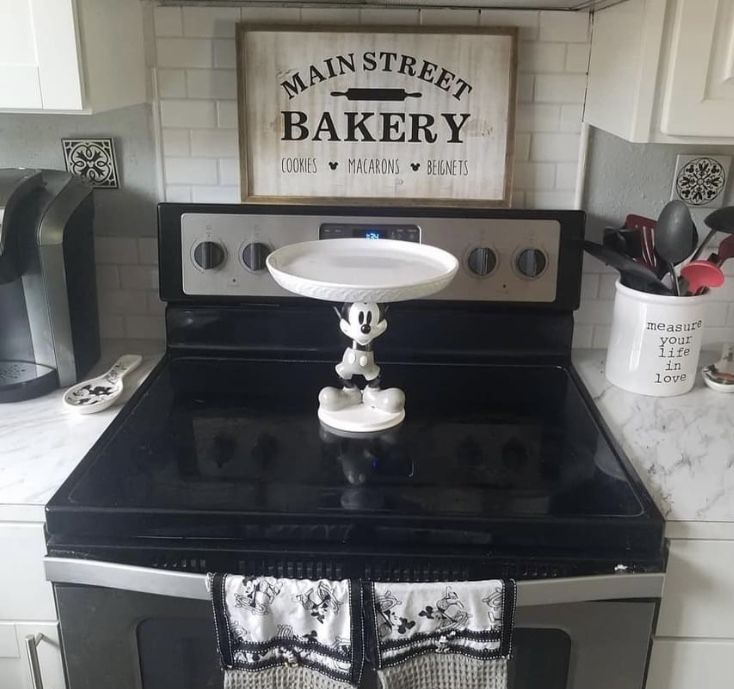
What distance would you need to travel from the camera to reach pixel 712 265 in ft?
4.02

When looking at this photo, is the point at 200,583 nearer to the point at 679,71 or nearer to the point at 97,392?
the point at 97,392

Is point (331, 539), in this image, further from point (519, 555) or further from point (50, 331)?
point (50, 331)

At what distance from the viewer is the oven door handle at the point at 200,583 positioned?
94 centimetres

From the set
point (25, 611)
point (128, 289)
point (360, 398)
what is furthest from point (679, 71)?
point (25, 611)

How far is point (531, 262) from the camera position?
135 centimetres

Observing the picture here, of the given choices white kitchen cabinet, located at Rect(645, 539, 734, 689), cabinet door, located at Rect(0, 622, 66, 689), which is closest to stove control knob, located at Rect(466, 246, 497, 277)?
white kitchen cabinet, located at Rect(645, 539, 734, 689)

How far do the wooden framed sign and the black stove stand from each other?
0.24ft

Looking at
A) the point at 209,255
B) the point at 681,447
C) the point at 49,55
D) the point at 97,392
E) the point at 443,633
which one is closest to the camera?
the point at 443,633

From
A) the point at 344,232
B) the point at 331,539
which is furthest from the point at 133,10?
the point at 331,539

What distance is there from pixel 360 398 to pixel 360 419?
5cm

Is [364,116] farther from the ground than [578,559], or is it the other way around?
[364,116]

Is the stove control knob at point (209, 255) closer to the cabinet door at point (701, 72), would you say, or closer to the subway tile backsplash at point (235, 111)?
the subway tile backsplash at point (235, 111)

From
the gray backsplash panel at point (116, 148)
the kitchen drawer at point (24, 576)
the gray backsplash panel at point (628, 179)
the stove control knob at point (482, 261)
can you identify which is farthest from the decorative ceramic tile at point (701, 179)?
the kitchen drawer at point (24, 576)

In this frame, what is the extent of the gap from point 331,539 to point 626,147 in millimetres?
859
